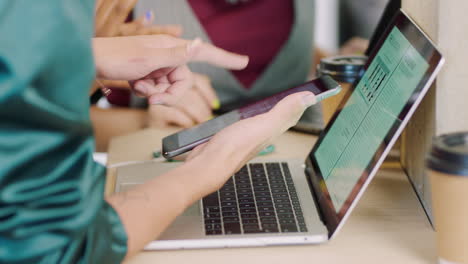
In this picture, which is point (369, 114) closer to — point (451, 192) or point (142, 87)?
point (451, 192)

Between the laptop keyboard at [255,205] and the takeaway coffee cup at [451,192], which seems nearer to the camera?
the takeaway coffee cup at [451,192]

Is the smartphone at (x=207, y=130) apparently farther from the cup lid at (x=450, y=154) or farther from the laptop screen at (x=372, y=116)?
the cup lid at (x=450, y=154)

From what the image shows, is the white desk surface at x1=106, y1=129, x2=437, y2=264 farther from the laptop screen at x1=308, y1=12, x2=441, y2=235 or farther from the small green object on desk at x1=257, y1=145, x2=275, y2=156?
the small green object on desk at x1=257, y1=145, x2=275, y2=156

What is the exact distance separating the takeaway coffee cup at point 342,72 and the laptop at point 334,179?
0.03 metres

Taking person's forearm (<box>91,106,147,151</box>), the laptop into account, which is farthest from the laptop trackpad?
person's forearm (<box>91,106,147,151</box>)

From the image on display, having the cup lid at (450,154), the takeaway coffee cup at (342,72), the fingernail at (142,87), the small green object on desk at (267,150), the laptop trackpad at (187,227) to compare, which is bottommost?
the small green object on desk at (267,150)

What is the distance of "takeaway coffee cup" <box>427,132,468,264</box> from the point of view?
631mm

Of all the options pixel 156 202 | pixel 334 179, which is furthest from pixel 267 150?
pixel 156 202

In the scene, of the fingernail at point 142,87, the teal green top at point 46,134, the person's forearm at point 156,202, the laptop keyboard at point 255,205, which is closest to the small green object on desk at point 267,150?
the laptop keyboard at point 255,205

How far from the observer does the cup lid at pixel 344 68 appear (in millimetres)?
971

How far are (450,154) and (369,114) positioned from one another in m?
0.19

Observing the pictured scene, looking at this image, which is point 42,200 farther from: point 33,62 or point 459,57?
point 459,57

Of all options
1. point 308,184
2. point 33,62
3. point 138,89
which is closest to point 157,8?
point 138,89

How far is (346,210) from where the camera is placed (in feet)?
2.44
